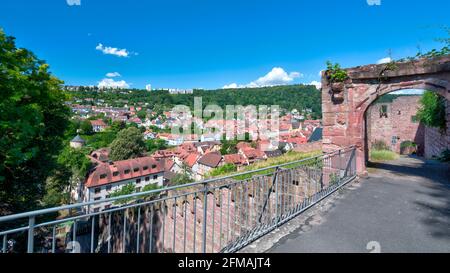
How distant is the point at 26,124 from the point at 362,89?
9.55 m

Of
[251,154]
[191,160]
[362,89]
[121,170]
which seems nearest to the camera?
[362,89]

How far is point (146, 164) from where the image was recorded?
116ft

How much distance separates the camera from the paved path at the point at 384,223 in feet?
9.55

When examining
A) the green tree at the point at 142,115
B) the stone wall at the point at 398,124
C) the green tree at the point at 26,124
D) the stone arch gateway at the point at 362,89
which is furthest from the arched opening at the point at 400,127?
the green tree at the point at 142,115

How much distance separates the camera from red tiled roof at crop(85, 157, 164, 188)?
101 ft

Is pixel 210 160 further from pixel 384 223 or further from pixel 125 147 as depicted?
pixel 384 223

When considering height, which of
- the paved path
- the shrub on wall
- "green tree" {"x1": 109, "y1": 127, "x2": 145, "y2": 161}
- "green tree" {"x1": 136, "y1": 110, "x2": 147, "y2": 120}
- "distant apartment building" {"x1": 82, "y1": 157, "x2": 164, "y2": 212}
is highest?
"green tree" {"x1": 136, "y1": 110, "x2": 147, "y2": 120}

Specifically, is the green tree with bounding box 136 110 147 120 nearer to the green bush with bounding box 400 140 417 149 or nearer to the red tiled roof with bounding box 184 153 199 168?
the red tiled roof with bounding box 184 153 199 168

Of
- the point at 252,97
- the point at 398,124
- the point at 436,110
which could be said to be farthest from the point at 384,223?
the point at 252,97

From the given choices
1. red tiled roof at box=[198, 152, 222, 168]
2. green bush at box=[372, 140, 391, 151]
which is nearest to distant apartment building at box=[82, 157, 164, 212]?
red tiled roof at box=[198, 152, 222, 168]

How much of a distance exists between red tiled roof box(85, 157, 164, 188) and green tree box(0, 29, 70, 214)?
22.3m

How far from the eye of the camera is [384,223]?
351 centimetres

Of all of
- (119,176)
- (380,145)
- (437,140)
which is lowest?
(119,176)
